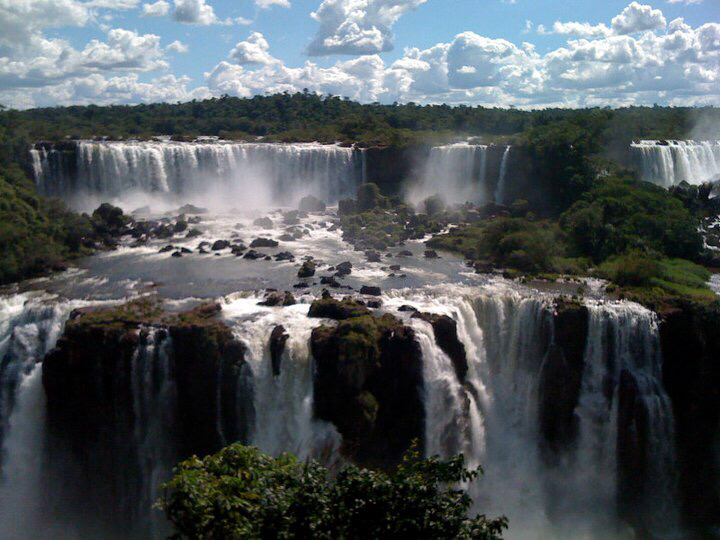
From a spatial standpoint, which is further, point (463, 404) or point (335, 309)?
point (335, 309)

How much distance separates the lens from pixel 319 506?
7.93 metres

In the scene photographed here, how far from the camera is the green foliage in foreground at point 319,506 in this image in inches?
309

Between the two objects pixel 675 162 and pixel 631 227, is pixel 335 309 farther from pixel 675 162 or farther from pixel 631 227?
pixel 675 162

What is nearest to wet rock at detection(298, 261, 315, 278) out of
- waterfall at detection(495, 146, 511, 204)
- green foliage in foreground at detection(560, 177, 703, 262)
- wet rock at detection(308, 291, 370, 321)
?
wet rock at detection(308, 291, 370, 321)

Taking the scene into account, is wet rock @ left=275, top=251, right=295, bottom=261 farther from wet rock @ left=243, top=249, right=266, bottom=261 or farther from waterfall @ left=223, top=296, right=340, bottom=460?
waterfall @ left=223, top=296, right=340, bottom=460

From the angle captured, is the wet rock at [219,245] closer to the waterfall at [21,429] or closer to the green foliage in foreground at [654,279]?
the waterfall at [21,429]

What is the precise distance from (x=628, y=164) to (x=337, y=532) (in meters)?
38.8

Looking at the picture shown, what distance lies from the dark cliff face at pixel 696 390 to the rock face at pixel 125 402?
11856 millimetres

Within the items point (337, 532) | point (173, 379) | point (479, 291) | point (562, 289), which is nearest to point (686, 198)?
point (562, 289)

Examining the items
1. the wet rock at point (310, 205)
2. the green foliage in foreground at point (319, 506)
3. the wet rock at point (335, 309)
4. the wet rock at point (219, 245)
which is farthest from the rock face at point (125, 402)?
the wet rock at point (310, 205)

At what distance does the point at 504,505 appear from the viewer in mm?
19391

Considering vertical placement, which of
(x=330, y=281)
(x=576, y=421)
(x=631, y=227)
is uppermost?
(x=631, y=227)

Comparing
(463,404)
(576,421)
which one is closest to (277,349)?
(463,404)

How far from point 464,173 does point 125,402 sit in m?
26.1
